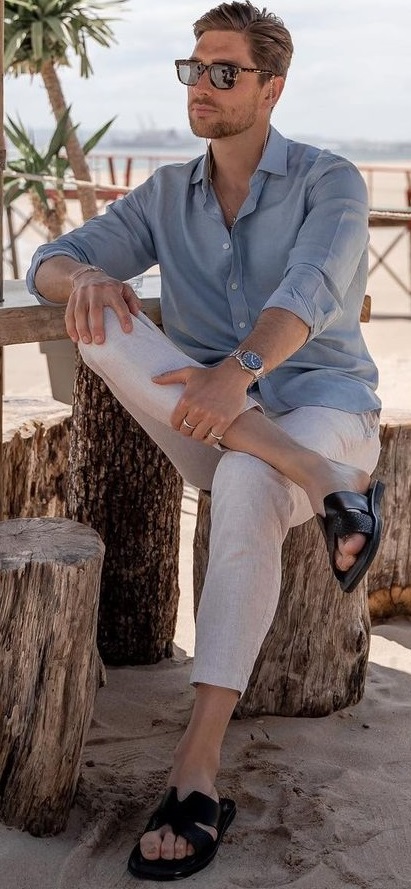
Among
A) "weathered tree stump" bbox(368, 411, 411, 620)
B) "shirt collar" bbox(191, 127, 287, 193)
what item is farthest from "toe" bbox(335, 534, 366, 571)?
"weathered tree stump" bbox(368, 411, 411, 620)

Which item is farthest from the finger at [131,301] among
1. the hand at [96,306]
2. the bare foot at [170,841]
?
the bare foot at [170,841]

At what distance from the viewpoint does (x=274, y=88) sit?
2.53 metres

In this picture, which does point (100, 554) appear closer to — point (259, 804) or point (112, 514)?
point (259, 804)

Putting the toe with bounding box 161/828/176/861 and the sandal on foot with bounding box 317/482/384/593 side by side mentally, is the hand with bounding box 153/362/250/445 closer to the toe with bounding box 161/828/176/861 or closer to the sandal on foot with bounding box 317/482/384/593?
the sandal on foot with bounding box 317/482/384/593

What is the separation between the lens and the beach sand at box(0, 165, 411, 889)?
1.88m

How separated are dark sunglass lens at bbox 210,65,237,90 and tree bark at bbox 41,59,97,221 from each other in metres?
4.68

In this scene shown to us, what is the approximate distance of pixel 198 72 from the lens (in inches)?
95.8

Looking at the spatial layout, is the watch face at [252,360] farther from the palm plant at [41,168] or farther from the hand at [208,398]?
the palm plant at [41,168]

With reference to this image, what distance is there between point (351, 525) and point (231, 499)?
0.82ft

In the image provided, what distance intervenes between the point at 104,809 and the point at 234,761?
381 millimetres

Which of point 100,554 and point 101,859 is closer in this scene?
point 101,859

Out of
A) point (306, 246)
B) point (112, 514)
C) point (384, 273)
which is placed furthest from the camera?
point (384, 273)

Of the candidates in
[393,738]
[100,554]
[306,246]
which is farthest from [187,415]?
[393,738]

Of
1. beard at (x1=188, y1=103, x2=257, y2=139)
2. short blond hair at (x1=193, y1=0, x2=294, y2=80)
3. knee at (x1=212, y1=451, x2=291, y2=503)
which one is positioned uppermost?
short blond hair at (x1=193, y1=0, x2=294, y2=80)
